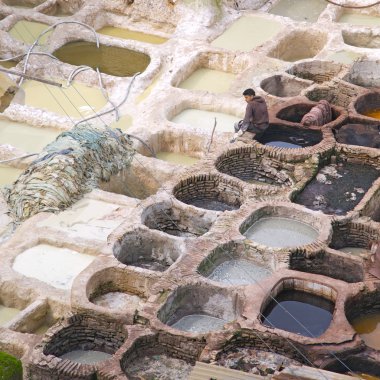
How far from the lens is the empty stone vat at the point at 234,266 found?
19578 mm

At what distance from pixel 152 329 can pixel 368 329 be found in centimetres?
400

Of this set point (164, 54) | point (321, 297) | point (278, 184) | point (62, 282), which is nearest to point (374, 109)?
point (278, 184)

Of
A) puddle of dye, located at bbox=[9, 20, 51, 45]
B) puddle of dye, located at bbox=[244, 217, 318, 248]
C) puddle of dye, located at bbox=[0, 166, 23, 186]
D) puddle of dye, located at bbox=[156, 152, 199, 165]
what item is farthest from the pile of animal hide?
puddle of dye, located at bbox=[9, 20, 51, 45]

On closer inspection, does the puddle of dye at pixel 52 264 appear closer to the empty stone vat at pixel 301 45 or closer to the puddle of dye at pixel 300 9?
the empty stone vat at pixel 301 45

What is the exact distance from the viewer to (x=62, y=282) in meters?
19.7

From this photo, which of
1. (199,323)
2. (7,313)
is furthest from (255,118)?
(7,313)

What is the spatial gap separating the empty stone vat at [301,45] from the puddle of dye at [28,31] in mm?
6967

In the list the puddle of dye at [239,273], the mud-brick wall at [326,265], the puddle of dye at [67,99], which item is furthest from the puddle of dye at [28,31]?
the mud-brick wall at [326,265]

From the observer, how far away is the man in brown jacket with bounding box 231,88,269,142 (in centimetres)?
2327

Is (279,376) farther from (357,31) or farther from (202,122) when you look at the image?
(357,31)

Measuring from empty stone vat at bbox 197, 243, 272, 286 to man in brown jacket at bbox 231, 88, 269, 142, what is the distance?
422cm

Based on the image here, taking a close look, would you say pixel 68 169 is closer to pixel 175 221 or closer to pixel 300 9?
pixel 175 221

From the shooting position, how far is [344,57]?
27.9 meters

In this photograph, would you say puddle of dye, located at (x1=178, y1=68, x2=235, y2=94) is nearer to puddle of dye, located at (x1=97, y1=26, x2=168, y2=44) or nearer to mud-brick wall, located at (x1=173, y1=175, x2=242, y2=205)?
puddle of dye, located at (x1=97, y1=26, x2=168, y2=44)
